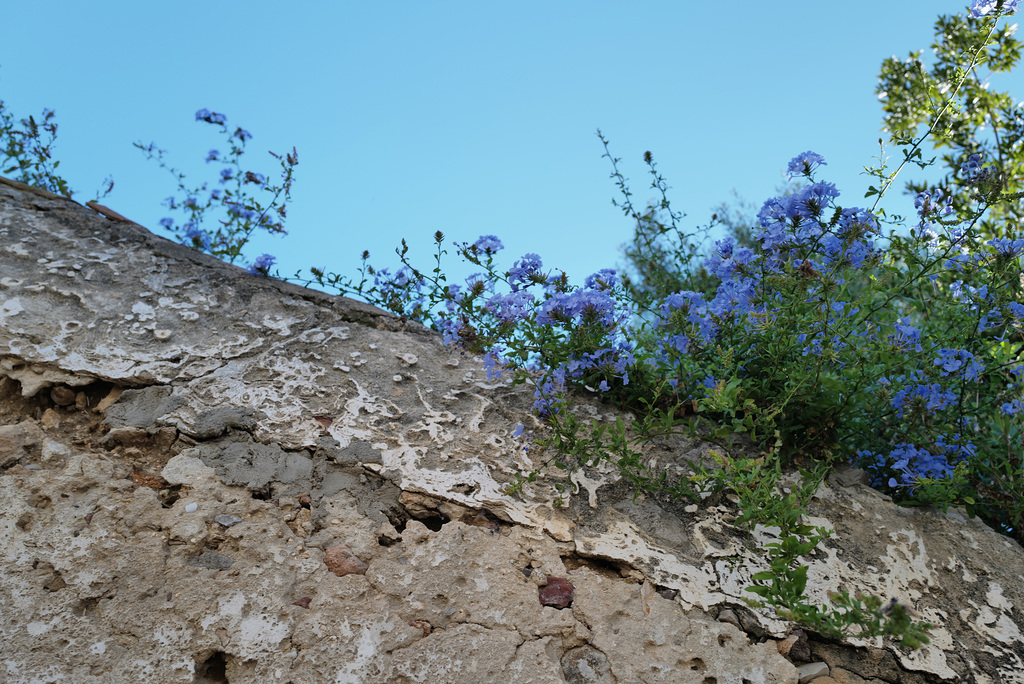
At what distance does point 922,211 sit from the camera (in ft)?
8.32

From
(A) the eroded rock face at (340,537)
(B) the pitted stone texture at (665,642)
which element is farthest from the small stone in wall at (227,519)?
(B) the pitted stone texture at (665,642)

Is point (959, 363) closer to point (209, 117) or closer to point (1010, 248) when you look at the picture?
point (1010, 248)

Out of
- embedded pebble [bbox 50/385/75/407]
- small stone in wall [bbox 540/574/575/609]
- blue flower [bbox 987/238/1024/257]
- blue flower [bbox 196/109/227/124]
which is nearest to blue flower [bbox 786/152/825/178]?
blue flower [bbox 987/238/1024/257]

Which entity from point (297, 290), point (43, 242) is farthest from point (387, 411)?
point (43, 242)

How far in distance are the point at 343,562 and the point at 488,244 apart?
1317mm

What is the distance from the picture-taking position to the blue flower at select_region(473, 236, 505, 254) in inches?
107

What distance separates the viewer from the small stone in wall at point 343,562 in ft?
6.72

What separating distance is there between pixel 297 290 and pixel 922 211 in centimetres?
256

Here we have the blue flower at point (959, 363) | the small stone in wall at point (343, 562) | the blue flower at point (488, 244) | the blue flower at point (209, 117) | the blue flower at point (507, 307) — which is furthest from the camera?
the blue flower at point (209, 117)

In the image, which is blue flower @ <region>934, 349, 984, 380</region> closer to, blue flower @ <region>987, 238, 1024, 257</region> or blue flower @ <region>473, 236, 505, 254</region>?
blue flower @ <region>987, 238, 1024, 257</region>

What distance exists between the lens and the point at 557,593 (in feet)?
6.95

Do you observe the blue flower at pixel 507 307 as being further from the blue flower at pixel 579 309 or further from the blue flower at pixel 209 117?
the blue flower at pixel 209 117

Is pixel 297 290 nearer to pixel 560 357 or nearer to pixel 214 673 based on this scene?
pixel 560 357

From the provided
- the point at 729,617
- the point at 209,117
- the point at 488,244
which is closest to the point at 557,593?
the point at 729,617
